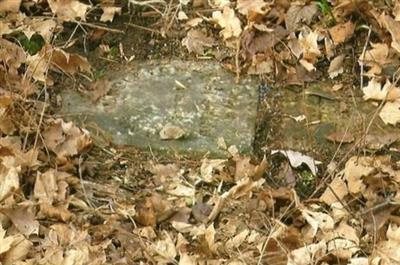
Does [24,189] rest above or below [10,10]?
below

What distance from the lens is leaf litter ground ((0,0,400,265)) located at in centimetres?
335

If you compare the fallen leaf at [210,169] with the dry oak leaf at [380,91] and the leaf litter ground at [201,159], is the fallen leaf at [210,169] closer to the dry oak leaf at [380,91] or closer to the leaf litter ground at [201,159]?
the leaf litter ground at [201,159]

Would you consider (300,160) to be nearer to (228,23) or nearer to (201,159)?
(201,159)

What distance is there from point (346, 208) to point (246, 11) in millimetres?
1078

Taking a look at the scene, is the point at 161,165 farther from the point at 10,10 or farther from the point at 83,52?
the point at 10,10

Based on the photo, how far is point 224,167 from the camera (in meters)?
3.61

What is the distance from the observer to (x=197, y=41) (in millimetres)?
4137

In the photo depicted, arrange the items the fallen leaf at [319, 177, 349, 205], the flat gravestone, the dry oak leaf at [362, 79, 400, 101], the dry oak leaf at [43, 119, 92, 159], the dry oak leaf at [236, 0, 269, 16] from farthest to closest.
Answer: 1. the dry oak leaf at [236, 0, 269, 16]
2. the dry oak leaf at [362, 79, 400, 101]
3. the flat gravestone
4. the dry oak leaf at [43, 119, 92, 159]
5. the fallen leaf at [319, 177, 349, 205]

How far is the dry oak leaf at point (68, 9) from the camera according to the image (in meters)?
4.11

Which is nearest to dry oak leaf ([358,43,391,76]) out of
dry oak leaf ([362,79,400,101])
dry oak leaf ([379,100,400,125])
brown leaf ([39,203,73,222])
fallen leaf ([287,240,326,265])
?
dry oak leaf ([362,79,400,101])

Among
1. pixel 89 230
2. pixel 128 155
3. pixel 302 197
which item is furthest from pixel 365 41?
pixel 89 230

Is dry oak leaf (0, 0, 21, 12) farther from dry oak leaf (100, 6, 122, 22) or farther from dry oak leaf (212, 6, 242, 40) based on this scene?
dry oak leaf (212, 6, 242, 40)

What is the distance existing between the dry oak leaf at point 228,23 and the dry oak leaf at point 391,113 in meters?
0.73

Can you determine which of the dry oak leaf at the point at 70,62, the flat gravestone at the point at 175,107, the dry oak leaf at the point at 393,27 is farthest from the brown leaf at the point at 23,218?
the dry oak leaf at the point at 393,27
